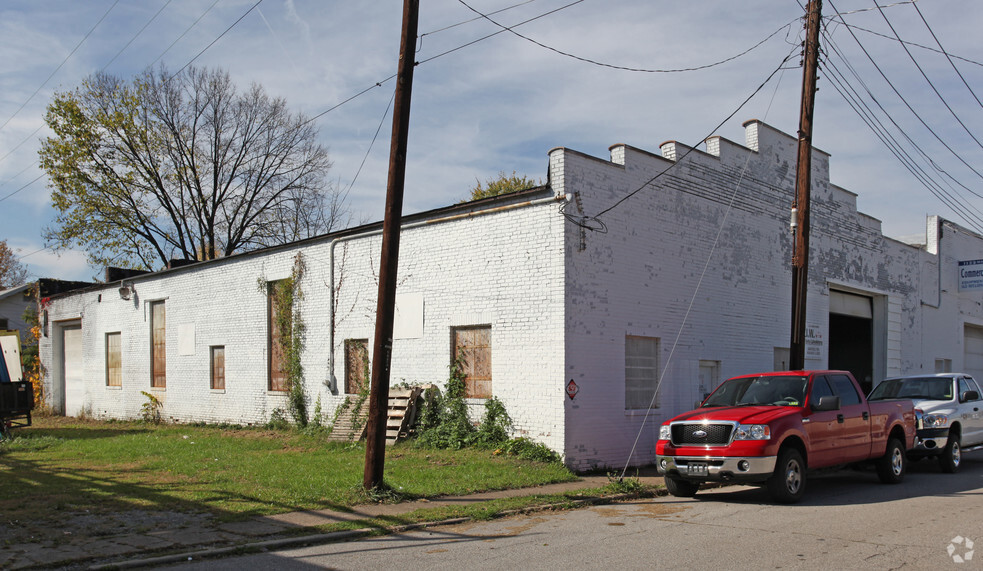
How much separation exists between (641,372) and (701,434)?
454 centimetres

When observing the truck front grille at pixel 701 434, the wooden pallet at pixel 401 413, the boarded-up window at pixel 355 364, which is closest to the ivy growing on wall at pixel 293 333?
the boarded-up window at pixel 355 364

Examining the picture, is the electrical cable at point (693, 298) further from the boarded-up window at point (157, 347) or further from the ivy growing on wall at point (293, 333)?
the boarded-up window at point (157, 347)

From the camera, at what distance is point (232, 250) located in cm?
4191

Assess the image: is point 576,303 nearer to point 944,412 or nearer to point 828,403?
point 828,403

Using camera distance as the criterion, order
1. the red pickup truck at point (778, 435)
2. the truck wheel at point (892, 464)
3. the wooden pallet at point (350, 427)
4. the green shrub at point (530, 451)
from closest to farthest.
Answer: the red pickup truck at point (778, 435) < the truck wheel at point (892, 464) < the green shrub at point (530, 451) < the wooden pallet at point (350, 427)

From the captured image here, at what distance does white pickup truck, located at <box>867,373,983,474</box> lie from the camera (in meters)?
14.2

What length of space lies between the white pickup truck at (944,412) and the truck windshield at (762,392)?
14.4 feet

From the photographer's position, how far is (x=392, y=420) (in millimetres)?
15539

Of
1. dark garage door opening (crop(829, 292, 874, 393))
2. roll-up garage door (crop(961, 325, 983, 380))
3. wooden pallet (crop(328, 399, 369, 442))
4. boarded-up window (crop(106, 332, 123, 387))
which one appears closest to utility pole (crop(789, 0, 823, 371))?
wooden pallet (crop(328, 399, 369, 442))

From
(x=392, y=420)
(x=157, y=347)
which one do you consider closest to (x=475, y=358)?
(x=392, y=420)

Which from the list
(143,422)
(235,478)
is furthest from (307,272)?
(143,422)

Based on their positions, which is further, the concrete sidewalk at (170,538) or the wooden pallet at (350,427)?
the wooden pallet at (350,427)

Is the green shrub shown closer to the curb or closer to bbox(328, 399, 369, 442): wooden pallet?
the curb

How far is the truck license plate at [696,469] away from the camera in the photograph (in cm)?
1044
